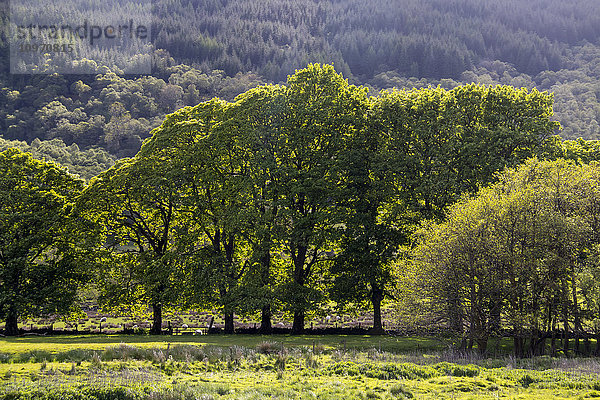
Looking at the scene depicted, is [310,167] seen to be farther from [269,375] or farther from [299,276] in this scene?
[269,375]

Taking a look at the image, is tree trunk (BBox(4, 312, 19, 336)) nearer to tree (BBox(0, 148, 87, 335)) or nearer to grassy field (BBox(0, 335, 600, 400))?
tree (BBox(0, 148, 87, 335))

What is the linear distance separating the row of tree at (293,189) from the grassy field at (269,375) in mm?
11765

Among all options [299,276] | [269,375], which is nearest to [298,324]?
[299,276]

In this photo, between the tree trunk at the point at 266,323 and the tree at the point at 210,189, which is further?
the tree trunk at the point at 266,323

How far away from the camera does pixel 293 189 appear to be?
128 ft

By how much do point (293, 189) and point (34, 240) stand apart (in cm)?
2342

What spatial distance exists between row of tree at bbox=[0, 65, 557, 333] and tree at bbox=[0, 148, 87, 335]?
11.0 inches

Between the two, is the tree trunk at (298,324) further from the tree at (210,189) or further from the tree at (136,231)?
the tree at (136,231)

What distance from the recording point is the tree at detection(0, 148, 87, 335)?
41.2 m

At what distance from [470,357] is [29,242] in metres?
36.6

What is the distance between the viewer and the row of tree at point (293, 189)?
39062 millimetres

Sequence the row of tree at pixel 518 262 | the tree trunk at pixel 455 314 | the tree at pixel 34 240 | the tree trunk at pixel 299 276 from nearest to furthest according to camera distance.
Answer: the row of tree at pixel 518 262 < the tree trunk at pixel 455 314 < the tree trunk at pixel 299 276 < the tree at pixel 34 240

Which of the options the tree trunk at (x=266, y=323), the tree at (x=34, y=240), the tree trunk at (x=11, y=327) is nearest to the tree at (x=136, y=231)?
the tree at (x=34, y=240)

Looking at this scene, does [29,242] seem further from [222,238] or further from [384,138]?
[384,138]
